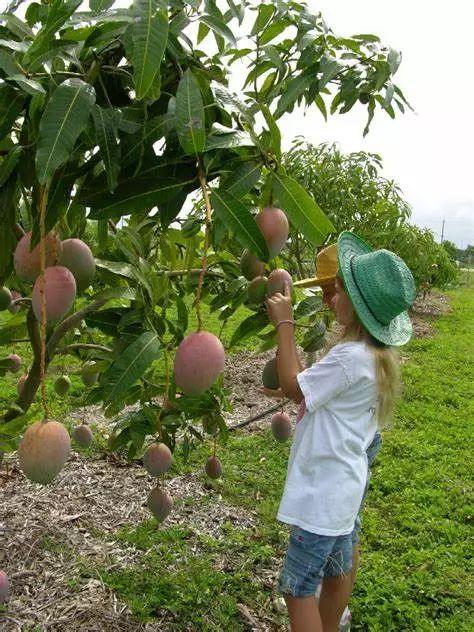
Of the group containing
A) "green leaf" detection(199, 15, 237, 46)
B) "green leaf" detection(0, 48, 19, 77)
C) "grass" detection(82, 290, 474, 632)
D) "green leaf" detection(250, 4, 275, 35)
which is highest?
"green leaf" detection(250, 4, 275, 35)

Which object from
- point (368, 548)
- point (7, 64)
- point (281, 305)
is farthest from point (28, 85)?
point (368, 548)

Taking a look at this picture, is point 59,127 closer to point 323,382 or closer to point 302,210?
point 302,210

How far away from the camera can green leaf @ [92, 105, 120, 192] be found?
90 centimetres

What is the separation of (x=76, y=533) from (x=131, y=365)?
5.79 feet

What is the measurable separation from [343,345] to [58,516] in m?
1.65

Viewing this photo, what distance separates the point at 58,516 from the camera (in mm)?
2652

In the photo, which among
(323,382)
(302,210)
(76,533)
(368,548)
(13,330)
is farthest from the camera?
(368,548)

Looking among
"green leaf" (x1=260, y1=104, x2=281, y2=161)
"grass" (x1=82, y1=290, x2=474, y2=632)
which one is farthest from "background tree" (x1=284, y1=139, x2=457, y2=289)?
"green leaf" (x1=260, y1=104, x2=281, y2=161)

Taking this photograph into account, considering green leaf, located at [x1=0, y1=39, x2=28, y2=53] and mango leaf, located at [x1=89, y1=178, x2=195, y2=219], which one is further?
mango leaf, located at [x1=89, y1=178, x2=195, y2=219]

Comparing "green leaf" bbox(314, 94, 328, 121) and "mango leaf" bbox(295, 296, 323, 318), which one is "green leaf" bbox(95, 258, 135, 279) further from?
"green leaf" bbox(314, 94, 328, 121)

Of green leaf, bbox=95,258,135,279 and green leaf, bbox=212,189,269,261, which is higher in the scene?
green leaf, bbox=212,189,269,261

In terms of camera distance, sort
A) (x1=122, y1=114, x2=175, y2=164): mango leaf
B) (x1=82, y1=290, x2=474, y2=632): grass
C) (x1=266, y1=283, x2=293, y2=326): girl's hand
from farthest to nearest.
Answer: (x1=82, y1=290, x2=474, y2=632): grass → (x1=266, y1=283, x2=293, y2=326): girl's hand → (x1=122, y1=114, x2=175, y2=164): mango leaf

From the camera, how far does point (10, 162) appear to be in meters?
0.98

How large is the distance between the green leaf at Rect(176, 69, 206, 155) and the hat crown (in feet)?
2.95
